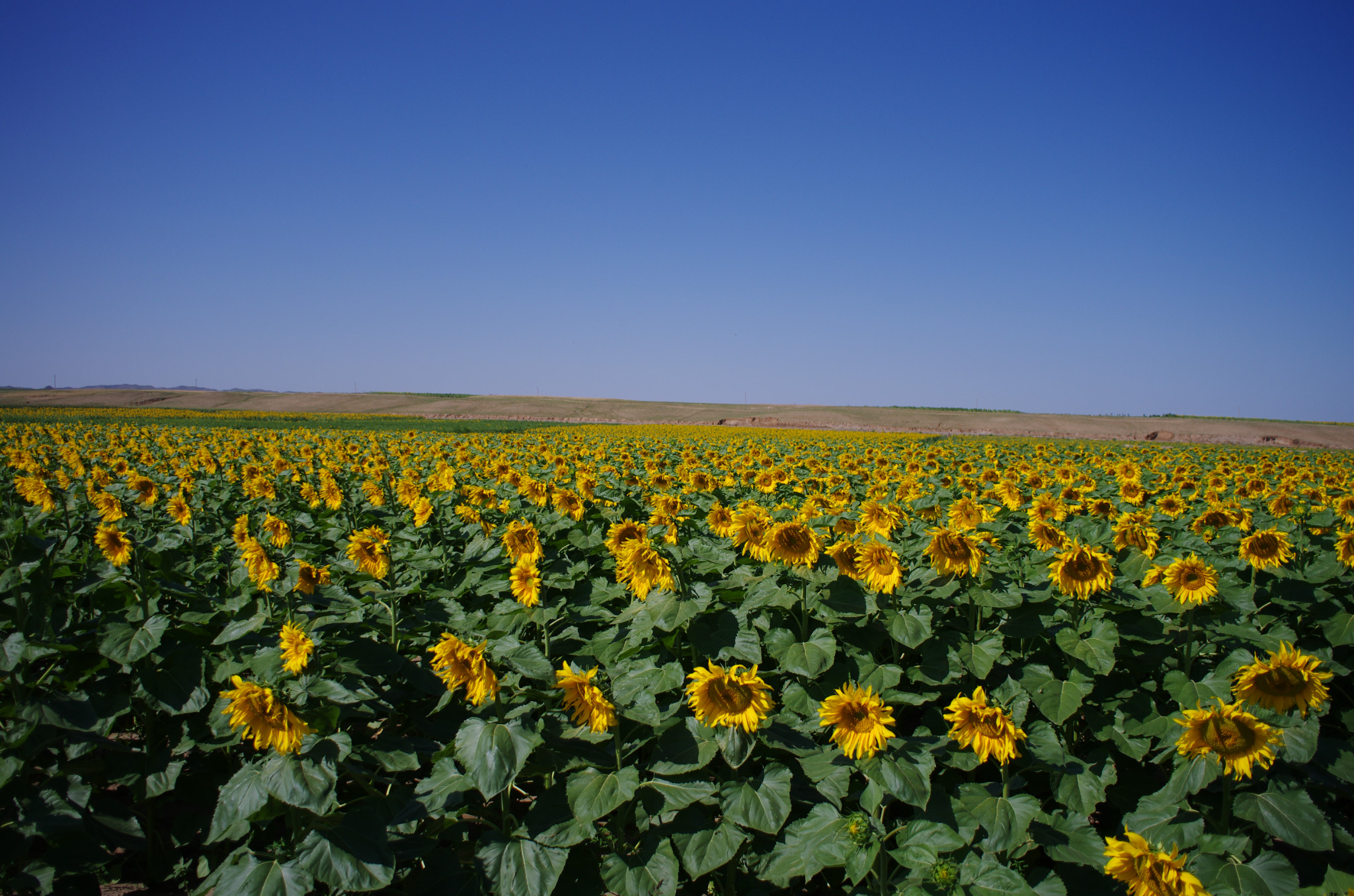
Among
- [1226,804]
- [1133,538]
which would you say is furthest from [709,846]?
[1133,538]

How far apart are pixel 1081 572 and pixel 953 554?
68 cm

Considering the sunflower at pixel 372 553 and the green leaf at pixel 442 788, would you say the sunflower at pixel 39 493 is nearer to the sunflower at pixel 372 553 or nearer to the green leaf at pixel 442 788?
the sunflower at pixel 372 553

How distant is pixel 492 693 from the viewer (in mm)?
2656

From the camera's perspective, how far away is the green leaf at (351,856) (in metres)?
2.45

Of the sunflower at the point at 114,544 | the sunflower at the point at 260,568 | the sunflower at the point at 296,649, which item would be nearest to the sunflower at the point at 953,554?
the sunflower at the point at 296,649

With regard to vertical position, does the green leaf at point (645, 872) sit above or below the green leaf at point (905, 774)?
below

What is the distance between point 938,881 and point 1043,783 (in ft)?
5.30

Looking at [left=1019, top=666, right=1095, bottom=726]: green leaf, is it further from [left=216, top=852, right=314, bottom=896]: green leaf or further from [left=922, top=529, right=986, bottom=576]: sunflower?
[left=216, top=852, right=314, bottom=896]: green leaf

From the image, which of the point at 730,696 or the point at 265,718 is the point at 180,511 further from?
the point at 730,696

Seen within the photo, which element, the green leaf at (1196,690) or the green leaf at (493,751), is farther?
the green leaf at (1196,690)

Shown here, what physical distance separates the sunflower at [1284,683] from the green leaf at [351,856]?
3.64 m

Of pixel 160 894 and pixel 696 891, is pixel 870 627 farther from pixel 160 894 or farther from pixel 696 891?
pixel 160 894

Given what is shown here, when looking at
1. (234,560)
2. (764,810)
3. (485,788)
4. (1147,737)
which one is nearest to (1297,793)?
(1147,737)

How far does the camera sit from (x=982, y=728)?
279 cm
